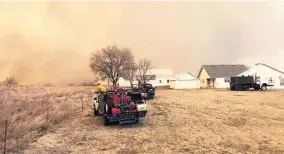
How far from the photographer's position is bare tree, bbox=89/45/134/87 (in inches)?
2692

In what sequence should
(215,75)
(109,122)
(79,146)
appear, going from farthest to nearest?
(215,75)
(109,122)
(79,146)

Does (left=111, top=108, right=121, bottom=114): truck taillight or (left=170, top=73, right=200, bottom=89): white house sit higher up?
(left=170, top=73, right=200, bottom=89): white house

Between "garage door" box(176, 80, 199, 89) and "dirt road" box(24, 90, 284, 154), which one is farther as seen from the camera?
"garage door" box(176, 80, 199, 89)

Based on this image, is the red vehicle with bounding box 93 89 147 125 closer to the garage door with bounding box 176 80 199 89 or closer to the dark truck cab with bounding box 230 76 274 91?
the dark truck cab with bounding box 230 76 274 91

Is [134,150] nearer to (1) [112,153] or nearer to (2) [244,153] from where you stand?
(1) [112,153]

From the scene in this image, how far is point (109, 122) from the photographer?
51.9 feet

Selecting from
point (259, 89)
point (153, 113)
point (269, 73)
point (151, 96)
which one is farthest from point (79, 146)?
point (269, 73)

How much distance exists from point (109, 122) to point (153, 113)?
15.0 feet

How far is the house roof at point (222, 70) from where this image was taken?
59.5m

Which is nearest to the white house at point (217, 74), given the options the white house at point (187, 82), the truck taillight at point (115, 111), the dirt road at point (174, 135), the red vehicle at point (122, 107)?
the white house at point (187, 82)

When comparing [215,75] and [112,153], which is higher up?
[215,75]

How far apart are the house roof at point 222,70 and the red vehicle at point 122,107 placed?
45.2 metres

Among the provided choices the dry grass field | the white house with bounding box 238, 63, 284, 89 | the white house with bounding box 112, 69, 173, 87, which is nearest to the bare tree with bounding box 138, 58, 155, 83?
the white house with bounding box 112, 69, 173, 87

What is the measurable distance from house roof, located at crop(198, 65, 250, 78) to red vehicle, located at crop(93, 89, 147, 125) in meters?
45.2
